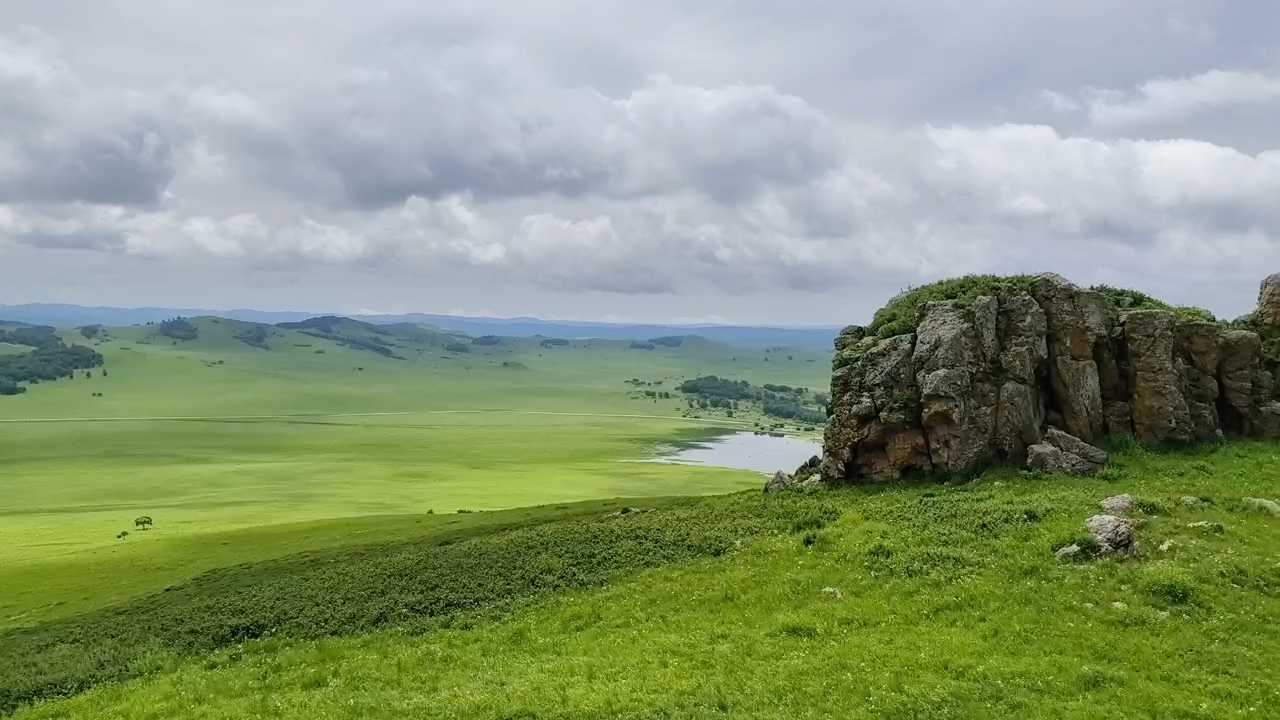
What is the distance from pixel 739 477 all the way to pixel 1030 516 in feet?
361

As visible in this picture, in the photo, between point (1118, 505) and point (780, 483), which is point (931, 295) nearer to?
point (780, 483)

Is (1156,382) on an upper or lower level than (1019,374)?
lower

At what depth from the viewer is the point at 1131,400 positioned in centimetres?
4453

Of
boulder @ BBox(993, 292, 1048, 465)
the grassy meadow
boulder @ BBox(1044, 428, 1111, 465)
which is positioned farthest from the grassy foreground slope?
boulder @ BBox(993, 292, 1048, 465)

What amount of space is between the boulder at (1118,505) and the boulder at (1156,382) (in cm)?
1278

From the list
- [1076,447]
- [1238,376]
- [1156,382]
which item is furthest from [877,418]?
[1238,376]

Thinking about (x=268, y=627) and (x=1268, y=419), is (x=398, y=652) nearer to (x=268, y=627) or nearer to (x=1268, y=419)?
(x=268, y=627)

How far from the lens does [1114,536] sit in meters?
28.9

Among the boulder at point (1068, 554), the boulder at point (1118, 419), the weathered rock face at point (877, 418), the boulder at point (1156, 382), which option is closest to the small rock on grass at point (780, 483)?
the weathered rock face at point (877, 418)

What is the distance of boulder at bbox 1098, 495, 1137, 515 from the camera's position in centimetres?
3172

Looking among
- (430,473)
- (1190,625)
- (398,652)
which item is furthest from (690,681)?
(430,473)

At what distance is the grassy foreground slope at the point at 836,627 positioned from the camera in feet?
70.4

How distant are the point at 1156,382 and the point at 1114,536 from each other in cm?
1866

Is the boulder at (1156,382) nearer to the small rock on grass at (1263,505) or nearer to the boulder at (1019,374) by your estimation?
the boulder at (1019,374)
